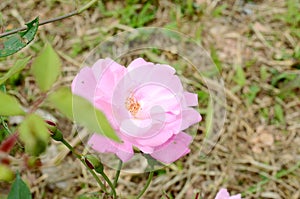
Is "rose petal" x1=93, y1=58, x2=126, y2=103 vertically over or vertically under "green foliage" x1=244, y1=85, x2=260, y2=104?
over

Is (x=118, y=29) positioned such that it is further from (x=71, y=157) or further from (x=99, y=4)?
(x=71, y=157)

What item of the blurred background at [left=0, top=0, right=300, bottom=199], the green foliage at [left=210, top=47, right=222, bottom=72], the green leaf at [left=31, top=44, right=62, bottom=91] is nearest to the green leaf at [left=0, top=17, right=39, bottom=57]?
the green leaf at [left=31, top=44, right=62, bottom=91]

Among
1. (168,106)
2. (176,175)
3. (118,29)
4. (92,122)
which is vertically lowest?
(176,175)

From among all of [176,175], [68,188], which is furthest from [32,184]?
[176,175]

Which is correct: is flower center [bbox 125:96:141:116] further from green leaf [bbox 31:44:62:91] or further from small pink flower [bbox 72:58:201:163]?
green leaf [bbox 31:44:62:91]

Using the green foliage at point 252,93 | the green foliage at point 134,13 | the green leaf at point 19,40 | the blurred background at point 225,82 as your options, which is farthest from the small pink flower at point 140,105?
the green foliage at point 134,13

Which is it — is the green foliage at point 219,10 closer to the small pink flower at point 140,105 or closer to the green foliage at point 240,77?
the green foliage at point 240,77
